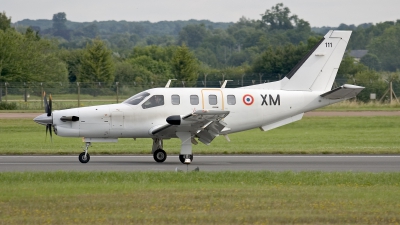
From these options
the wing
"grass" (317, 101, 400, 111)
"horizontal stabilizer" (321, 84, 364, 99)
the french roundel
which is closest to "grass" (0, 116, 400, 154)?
"horizontal stabilizer" (321, 84, 364, 99)

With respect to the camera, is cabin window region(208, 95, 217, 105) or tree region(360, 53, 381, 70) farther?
tree region(360, 53, 381, 70)

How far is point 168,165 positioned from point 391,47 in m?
115

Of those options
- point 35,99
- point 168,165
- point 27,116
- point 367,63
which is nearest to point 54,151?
point 168,165

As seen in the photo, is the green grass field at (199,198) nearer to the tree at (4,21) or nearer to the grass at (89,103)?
the grass at (89,103)

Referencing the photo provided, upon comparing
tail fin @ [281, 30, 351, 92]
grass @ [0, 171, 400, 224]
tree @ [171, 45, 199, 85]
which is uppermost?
tree @ [171, 45, 199, 85]

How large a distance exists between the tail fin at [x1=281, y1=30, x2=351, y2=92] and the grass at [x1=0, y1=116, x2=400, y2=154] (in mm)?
2838

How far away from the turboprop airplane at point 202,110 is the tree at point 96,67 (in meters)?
42.3

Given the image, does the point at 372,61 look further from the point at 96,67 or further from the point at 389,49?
the point at 96,67

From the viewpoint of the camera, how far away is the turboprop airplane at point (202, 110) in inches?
842

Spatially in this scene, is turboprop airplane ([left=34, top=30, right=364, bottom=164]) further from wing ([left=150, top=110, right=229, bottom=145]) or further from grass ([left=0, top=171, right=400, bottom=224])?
grass ([left=0, top=171, right=400, bottom=224])

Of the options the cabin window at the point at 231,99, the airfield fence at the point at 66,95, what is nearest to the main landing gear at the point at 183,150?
the cabin window at the point at 231,99

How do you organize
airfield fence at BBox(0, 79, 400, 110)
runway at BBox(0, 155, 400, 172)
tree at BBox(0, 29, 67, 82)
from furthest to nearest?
tree at BBox(0, 29, 67, 82), airfield fence at BBox(0, 79, 400, 110), runway at BBox(0, 155, 400, 172)

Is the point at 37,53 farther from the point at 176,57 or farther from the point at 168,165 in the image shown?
the point at 168,165

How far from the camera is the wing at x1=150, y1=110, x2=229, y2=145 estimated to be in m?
20.5
